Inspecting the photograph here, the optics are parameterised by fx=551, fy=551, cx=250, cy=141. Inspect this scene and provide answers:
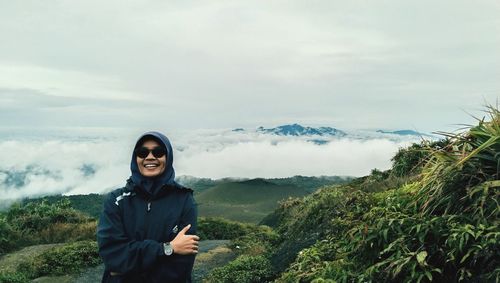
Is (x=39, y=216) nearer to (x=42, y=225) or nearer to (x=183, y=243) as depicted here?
(x=42, y=225)

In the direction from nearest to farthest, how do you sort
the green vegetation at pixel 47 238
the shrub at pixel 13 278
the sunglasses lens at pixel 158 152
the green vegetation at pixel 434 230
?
the sunglasses lens at pixel 158 152
the green vegetation at pixel 434 230
the shrub at pixel 13 278
the green vegetation at pixel 47 238

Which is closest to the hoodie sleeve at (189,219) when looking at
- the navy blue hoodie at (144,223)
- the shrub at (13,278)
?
the navy blue hoodie at (144,223)

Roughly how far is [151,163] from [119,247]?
2.05 ft

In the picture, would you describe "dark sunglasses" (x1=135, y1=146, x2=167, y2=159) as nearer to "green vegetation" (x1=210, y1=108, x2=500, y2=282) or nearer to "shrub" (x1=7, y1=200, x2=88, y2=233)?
"green vegetation" (x1=210, y1=108, x2=500, y2=282)

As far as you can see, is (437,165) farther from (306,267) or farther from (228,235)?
(228,235)

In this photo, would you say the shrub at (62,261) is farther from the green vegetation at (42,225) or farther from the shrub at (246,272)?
the shrub at (246,272)

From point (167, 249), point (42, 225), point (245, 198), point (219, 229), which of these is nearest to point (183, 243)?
point (167, 249)

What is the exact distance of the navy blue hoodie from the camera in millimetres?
3832

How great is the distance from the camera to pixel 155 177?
3.90 metres

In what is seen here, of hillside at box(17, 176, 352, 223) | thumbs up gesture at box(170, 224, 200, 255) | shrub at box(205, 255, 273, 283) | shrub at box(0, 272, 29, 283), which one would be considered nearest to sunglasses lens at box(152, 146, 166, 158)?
thumbs up gesture at box(170, 224, 200, 255)

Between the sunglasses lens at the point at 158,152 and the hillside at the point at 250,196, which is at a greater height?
the sunglasses lens at the point at 158,152

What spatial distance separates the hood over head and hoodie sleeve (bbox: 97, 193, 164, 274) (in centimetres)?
26

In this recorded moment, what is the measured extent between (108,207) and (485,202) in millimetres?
4101

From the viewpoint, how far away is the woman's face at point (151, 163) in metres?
3.88
